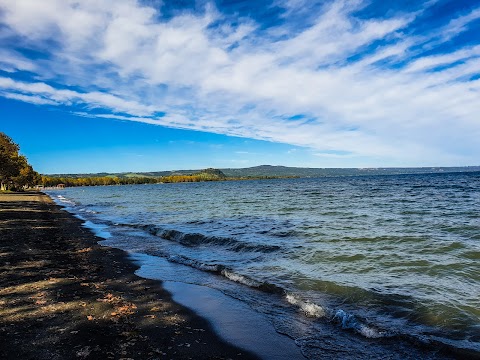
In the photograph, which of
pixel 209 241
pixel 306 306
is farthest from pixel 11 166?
pixel 306 306

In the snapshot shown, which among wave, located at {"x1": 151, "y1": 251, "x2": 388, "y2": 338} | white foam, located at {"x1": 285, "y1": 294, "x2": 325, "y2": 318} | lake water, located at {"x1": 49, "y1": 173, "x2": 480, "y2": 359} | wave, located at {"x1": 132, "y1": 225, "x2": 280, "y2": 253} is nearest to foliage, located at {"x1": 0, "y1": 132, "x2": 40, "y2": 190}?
wave, located at {"x1": 132, "y1": 225, "x2": 280, "y2": 253}

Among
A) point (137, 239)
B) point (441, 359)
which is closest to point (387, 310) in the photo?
point (441, 359)

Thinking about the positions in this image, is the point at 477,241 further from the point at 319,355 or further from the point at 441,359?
the point at 319,355

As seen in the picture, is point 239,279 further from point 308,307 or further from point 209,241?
point 209,241

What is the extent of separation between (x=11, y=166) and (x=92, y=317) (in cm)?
7414

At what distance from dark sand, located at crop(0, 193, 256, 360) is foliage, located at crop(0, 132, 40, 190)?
176 feet

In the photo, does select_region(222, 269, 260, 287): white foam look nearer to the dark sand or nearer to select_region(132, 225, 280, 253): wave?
the dark sand

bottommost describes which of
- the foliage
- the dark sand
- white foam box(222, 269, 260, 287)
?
white foam box(222, 269, 260, 287)

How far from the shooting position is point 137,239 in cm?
2170

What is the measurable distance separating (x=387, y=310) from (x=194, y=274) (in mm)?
7205

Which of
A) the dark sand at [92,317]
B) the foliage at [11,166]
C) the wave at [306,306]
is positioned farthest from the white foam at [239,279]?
the foliage at [11,166]

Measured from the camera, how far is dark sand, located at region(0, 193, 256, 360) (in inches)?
237

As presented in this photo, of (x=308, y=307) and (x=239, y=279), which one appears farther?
(x=239, y=279)

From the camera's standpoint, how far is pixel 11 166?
6675 centimetres
